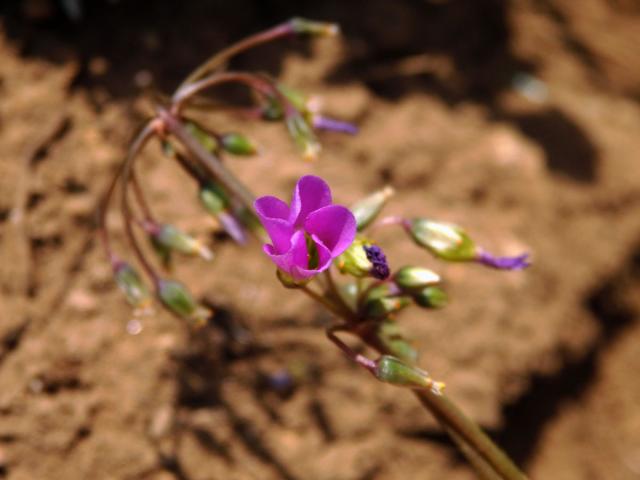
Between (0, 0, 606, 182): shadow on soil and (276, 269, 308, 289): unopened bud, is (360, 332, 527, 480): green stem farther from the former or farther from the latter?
(0, 0, 606, 182): shadow on soil

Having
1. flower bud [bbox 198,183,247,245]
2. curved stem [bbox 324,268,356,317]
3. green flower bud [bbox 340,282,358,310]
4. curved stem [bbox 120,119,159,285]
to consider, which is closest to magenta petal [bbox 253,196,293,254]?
curved stem [bbox 324,268,356,317]

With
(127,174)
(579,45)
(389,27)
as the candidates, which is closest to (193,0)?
(389,27)

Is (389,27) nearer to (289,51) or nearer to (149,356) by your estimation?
(289,51)

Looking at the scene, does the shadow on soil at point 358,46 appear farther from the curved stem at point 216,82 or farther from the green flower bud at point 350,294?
the green flower bud at point 350,294

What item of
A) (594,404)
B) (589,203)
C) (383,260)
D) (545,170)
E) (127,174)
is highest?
(127,174)

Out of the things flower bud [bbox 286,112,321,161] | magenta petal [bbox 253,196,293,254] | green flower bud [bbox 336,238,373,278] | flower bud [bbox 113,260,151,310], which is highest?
magenta petal [bbox 253,196,293,254]

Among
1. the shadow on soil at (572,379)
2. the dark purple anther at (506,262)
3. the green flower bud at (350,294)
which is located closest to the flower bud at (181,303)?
the green flower bud at (350,294)

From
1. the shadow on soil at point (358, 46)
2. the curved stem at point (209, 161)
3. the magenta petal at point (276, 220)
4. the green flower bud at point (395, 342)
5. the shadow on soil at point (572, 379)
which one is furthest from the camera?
the shadow on soil at point (572, 379)
